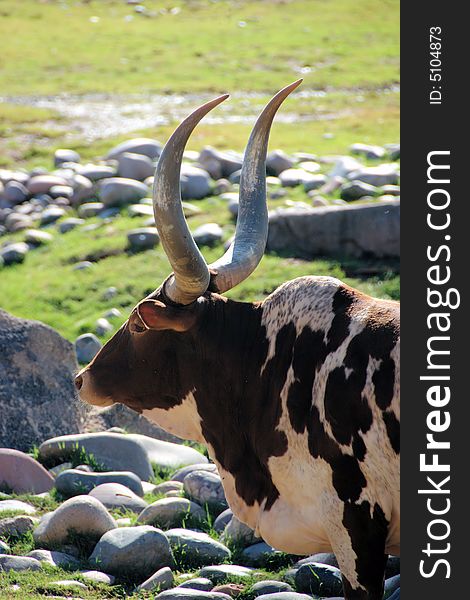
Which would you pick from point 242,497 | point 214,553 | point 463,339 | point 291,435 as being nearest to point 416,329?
point 463,339

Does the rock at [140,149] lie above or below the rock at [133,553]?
above

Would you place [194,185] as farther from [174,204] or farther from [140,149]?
[174,204]

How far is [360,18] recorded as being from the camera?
43.7 m

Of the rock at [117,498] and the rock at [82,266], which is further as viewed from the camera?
the rock at [82,266]

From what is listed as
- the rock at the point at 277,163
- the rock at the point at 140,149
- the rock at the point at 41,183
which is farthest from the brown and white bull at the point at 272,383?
the rock at the point at 140,149

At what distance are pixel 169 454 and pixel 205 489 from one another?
1295 mm

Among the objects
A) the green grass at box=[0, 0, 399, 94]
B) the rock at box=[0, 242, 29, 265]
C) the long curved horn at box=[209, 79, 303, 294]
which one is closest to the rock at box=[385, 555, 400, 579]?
the long curved horn at box=[209, 79, 303, 294]

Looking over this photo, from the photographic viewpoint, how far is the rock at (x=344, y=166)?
17156mm

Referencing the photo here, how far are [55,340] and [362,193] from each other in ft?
23.3

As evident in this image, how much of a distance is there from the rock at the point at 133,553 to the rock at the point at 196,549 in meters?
0.15

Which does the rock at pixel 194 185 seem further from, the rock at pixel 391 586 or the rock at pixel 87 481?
the rock at pixel 391 586

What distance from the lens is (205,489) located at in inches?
315

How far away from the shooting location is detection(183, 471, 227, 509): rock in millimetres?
7965

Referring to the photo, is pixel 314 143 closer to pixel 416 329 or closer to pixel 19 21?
pixel 416 329
